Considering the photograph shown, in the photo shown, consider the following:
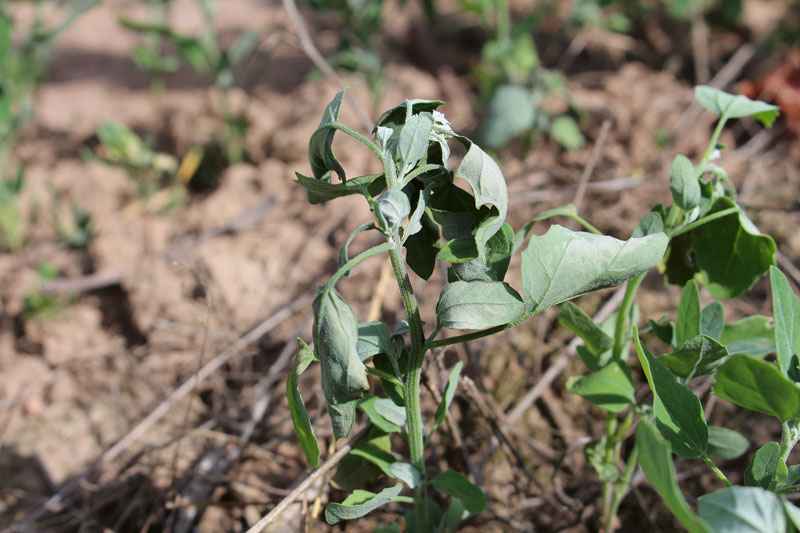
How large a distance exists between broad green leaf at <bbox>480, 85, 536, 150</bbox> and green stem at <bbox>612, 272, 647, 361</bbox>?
123cm

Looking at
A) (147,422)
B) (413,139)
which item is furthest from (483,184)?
(147,422)

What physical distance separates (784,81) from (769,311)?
1133 millimetres

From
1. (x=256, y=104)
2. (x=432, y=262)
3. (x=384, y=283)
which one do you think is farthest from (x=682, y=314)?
(x=256, y=104)

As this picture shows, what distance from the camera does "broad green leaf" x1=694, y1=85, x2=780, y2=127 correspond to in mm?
930

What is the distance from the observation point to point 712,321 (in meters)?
0.92

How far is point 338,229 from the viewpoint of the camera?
1.98 meters

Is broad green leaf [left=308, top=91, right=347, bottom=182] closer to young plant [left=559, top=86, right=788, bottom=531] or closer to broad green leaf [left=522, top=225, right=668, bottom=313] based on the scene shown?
broad green leaf [left=522, top=225, right=668, bottom=313]

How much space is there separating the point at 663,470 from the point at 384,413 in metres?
0.42

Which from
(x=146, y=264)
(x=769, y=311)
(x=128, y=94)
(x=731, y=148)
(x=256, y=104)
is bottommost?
(x=769, y=311)

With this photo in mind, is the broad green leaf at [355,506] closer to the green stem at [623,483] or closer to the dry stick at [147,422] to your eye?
the green stem at [623,483]

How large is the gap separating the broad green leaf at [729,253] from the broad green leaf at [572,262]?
0.26m

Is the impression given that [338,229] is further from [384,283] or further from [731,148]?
[731,148]

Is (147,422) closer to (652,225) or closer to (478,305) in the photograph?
(478,305)

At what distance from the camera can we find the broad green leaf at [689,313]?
0.87m
